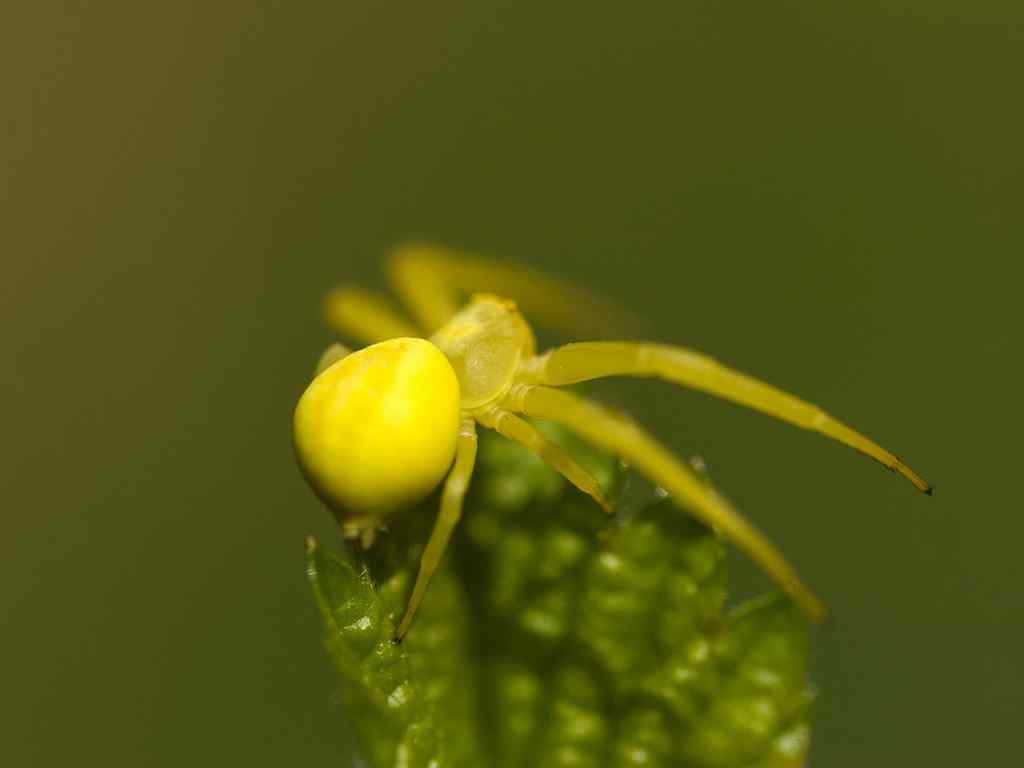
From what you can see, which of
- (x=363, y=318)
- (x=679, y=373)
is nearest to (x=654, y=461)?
(x=679, y=373)

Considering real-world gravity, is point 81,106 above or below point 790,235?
above

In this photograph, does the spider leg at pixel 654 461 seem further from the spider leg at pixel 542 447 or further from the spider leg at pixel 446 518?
the spider leg at pixel 446 518

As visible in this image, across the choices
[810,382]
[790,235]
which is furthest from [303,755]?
[790,235]

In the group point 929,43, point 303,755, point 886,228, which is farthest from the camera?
point 929,43

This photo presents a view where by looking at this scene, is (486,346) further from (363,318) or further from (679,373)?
(363,318)

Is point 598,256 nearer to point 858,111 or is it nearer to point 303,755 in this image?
point 858,111

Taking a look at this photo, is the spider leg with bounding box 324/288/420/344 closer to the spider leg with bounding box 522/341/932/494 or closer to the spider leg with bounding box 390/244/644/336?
the spider leg with bounding box 390/244/644/336

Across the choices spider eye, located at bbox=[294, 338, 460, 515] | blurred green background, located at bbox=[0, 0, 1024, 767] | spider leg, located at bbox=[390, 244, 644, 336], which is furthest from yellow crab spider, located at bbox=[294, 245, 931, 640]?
blurred green background, located at bbox=[0, 0, 1024, 767]
